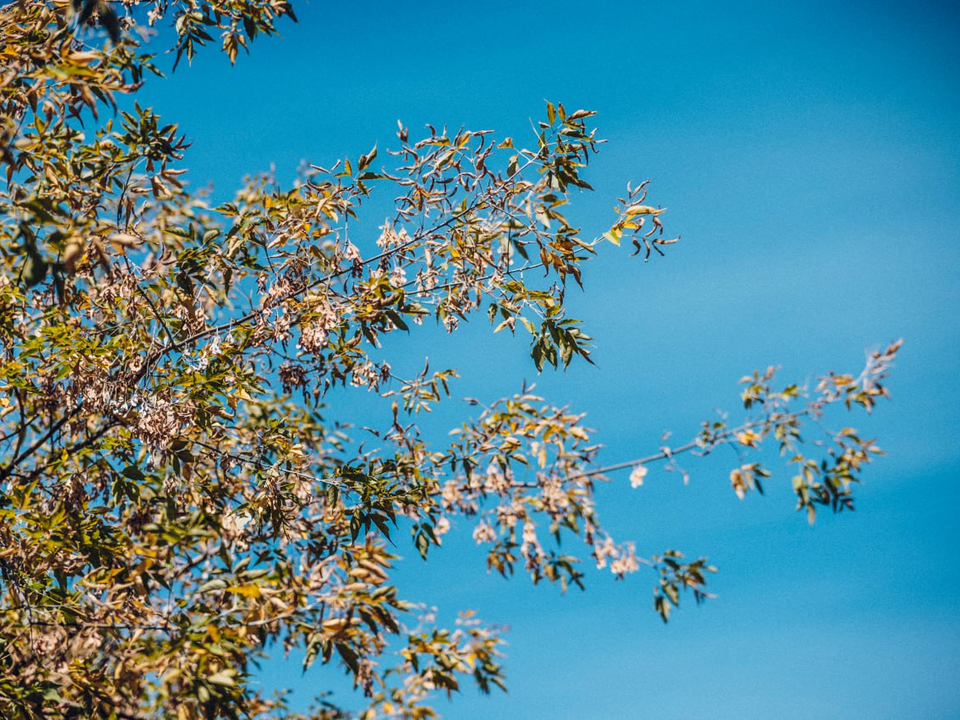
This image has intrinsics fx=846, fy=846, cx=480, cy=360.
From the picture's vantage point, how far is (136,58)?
4793mm

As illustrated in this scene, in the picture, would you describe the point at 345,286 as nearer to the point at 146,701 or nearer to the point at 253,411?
the point at 253,411

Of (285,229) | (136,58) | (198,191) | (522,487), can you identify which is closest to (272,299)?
(285,229)

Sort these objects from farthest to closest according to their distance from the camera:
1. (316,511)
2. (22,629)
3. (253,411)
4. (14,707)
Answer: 1. (316,511)
2. (253,411)
3. (22,629)
4. (14,707)

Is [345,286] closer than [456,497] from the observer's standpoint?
Yes

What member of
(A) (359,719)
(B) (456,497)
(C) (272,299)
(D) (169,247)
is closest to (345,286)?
(C) (272,299)

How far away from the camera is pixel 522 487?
18.6 ft

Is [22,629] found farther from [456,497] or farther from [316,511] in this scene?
[456,497]

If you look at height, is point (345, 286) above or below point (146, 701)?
above

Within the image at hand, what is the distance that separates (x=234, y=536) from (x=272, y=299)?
5.22 feet

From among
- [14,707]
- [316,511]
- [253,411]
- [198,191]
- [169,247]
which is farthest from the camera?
[316,511]

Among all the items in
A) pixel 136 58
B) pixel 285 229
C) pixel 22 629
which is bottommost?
pixel 22 629

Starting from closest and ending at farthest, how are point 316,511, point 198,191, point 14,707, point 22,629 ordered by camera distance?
point 14,707
point 22,629
point 198,191
point 316,511

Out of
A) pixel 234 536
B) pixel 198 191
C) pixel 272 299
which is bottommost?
pixel 234 536

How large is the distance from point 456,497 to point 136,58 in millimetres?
3307
